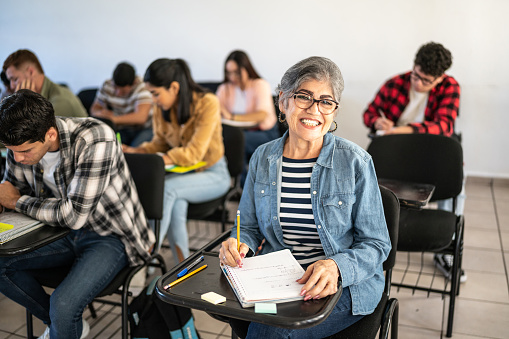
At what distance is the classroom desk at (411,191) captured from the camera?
6.59ft

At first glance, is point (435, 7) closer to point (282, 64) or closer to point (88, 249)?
point (282, 64)

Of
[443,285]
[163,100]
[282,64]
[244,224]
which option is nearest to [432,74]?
[443,285]

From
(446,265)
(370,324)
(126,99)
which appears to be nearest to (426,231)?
(446,265)

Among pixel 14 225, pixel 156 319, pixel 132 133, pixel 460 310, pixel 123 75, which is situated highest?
pixel 123 75

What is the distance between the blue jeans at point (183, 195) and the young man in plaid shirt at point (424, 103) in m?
0.97

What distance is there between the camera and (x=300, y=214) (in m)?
1.52

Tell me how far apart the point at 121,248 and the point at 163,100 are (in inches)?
39.9

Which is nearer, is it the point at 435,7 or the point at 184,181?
the point at 184,181

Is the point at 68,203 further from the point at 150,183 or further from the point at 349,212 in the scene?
the point at 349,212

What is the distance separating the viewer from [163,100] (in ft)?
8.89

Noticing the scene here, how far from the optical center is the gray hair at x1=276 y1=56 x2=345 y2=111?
1.45 metres

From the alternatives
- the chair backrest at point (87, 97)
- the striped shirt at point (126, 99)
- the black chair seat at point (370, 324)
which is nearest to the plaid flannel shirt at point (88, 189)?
the black chair seat at point (370, 324)

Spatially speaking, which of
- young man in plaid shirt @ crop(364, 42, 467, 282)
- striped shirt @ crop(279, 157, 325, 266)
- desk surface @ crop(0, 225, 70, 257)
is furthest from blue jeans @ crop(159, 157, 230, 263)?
striped shirt @ crop(279, 157, 325, 266)

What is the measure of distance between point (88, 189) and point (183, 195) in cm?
87
